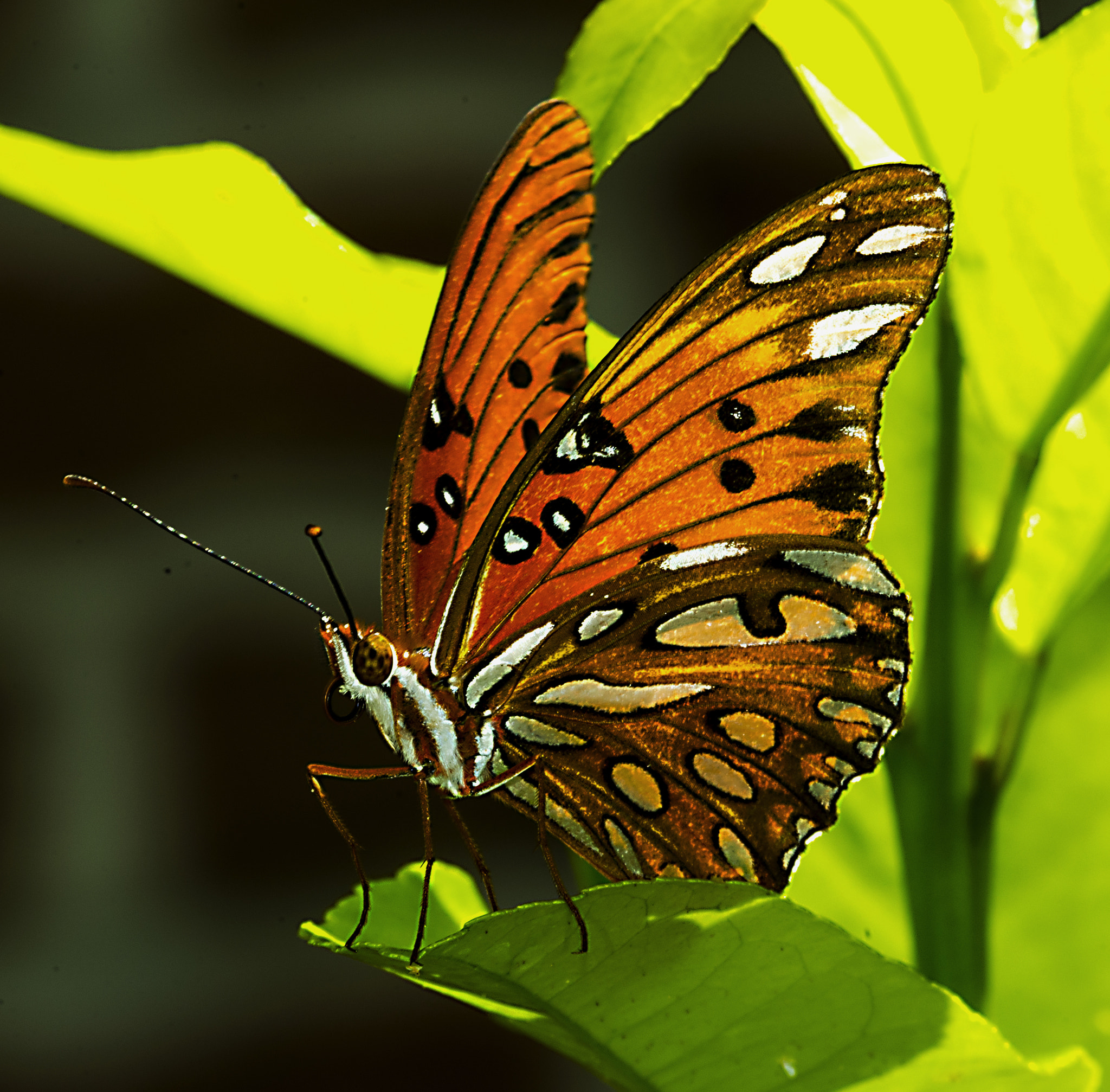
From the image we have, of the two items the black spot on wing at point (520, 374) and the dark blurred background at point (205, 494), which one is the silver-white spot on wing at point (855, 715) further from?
the dark blurred background at point (205, 494)

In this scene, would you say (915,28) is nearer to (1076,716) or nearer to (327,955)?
(1076,716)

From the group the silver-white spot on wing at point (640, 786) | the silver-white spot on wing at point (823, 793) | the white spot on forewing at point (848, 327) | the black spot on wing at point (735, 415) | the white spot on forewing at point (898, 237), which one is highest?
the white spot on forewing at point (898, 237)

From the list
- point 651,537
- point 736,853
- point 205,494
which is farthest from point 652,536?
point 205,494

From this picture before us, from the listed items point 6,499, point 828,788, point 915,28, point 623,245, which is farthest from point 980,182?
point 6,499

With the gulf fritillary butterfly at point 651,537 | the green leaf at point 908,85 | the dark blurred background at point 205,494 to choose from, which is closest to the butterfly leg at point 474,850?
the gulf fritillary butterfly at point 651,537

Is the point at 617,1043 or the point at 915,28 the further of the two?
the point at 915,28
